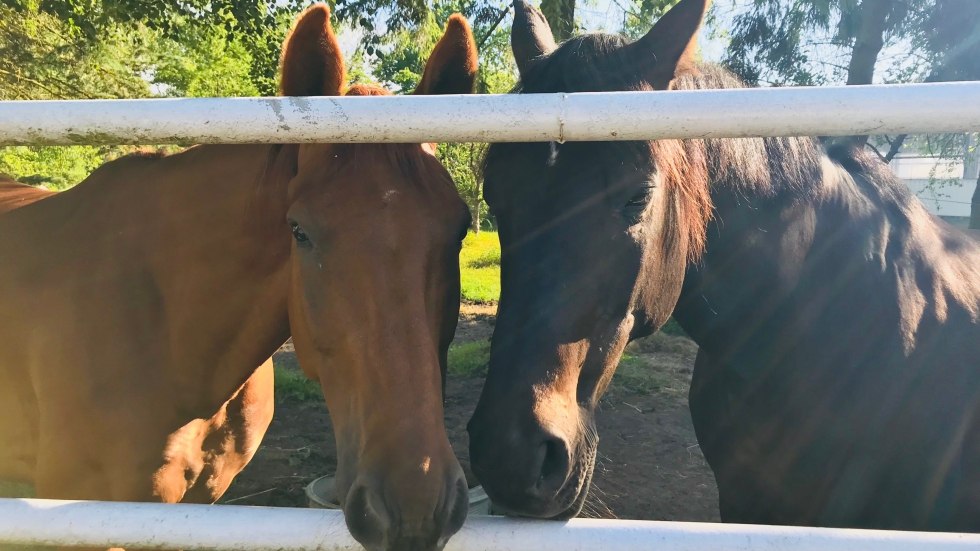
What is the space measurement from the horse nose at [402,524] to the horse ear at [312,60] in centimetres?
116

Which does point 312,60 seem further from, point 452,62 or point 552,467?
point 552,467

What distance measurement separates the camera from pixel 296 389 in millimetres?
6461

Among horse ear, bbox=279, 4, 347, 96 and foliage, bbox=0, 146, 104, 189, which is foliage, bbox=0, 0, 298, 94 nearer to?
horse ear, bbox=279, 4, 347, 96

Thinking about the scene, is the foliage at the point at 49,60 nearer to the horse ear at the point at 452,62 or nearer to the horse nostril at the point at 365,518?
the horse ear at the point at 452,62

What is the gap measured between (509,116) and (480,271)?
14684 mm

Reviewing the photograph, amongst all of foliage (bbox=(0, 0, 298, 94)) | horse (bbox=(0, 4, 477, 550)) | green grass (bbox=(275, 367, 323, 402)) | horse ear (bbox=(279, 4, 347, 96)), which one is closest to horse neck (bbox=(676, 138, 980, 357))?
horse (bbox=(0, 4, 477, 550))

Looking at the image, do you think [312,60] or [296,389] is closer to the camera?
[312,60]

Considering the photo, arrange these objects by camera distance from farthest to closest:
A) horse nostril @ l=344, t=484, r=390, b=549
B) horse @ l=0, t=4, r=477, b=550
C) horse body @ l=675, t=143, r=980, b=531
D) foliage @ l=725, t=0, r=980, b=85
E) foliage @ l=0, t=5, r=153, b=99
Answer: foliage @ l=0, t=5, r=153, b=99
foliage @ l=725, t=0, r=980, b=85
horse body @ l=675, t=143, r=980, b=531
horse @ l=0, t=4, r=477, b=550
horse nostril @ l=344, t=484, r=390, b=549

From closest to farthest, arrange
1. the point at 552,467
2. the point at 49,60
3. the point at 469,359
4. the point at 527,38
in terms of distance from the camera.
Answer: the point at 552,467
the point at 527,38
the point at 469,359
the point at 49,60

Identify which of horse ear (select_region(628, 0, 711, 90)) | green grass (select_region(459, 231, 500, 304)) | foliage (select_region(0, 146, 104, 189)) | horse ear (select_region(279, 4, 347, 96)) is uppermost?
horse ear (select_region(628, 0, 711, 90))

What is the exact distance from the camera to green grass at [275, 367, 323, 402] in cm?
636

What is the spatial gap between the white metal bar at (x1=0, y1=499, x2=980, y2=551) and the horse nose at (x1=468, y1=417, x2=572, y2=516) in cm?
12

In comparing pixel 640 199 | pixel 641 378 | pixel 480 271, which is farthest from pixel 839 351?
pixel 480 271

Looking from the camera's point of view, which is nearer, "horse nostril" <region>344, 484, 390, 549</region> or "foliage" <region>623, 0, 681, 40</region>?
"horse nostril" <region>344, 484, 390, 549</region>
